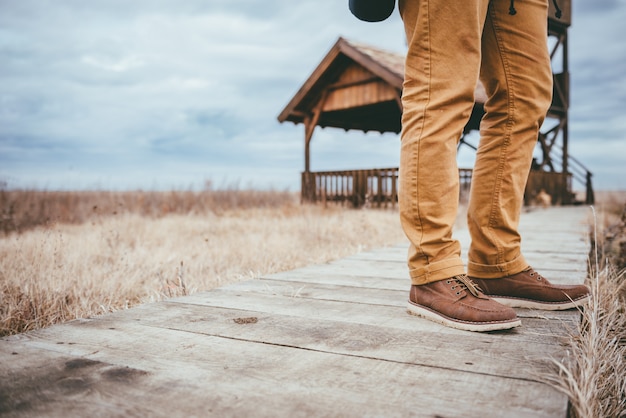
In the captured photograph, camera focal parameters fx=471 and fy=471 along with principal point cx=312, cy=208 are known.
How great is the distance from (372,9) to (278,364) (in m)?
1.21

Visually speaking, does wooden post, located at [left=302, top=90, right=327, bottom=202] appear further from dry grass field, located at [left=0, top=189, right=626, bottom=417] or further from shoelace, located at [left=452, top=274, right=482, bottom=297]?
shoelace, located at [left=452, top=274, right=482, bottom=297]

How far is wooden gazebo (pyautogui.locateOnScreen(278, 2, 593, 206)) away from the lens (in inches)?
438

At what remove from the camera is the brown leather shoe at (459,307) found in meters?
1.40

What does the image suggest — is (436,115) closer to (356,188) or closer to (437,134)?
(437,134)

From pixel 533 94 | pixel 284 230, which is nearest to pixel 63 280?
pixel 533 94

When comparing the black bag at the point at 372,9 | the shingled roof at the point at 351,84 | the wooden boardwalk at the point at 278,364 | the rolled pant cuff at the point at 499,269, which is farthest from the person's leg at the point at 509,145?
the shingled roof at the point at 351,84

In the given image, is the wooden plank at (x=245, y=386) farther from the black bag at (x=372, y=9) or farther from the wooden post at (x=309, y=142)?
the wooden post at (x=309, y=142)

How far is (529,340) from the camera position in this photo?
132 centimetres

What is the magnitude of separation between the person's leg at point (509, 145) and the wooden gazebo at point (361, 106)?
8476 mm

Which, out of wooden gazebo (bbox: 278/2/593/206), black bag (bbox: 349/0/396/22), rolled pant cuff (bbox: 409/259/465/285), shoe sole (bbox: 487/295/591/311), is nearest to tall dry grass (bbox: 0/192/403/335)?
rolled pant cuff (bbox: 409/259/465/285)

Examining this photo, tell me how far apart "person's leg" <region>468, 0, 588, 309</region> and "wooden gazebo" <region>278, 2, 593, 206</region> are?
27.8 feet

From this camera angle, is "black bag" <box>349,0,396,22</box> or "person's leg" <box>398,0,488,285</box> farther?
"black bag" <box>349,0,396,22</box>

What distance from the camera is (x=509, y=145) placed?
178 centimetres

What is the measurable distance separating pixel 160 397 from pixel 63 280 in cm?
209
